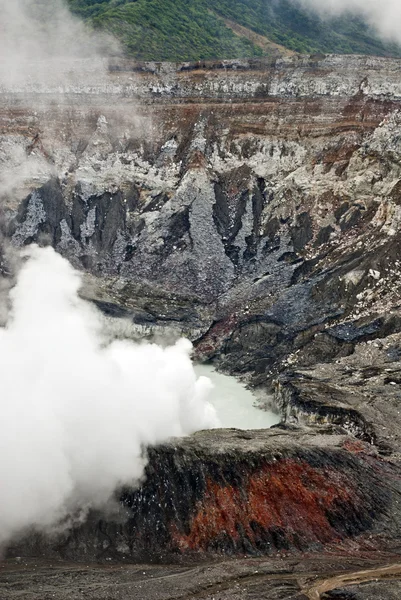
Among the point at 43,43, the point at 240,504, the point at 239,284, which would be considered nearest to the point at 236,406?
the point at 240,504

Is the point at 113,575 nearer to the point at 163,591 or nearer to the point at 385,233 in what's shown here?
the point at 163,591

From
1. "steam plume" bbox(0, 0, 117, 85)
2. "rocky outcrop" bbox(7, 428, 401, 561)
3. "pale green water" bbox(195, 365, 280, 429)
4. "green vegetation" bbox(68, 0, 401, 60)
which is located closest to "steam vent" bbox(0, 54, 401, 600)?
"rocky outcrop" bbox(7, 428, 401, 561)

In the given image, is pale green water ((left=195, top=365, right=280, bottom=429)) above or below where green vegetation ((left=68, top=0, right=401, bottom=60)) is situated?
below

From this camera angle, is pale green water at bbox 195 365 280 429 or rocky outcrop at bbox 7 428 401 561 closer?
rocky outcrop at bbox 7 428 401 561

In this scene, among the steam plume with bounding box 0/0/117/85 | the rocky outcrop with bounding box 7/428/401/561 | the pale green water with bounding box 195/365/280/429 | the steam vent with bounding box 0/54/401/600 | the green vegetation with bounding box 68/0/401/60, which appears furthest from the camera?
the green vegetation with bounding box 68/0/401/60

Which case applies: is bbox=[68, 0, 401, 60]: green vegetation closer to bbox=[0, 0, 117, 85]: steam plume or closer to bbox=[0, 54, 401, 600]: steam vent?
bbox=[0, 0, 117, 85]: steam plume

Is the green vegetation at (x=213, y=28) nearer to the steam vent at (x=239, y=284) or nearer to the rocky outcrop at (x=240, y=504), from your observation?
the steam vent at (x=239, y=284)

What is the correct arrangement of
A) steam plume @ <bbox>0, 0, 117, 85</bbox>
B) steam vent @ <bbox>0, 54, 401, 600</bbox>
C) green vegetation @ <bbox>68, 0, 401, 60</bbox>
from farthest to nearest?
green vegetation @ <bbox>68, 0, 401, 60</bbox> < steam plume @ <bbox>0, 0, 117, 85</bbox> < steam vent @ <bbox>0, 54, 401, 600</bbox>

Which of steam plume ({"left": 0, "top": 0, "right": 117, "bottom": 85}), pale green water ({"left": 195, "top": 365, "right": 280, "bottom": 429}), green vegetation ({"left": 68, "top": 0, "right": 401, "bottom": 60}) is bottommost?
pale green water ({"left": 195, "top": 365, "right": 280, "bottom": 429})
